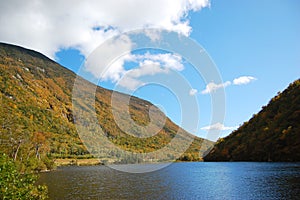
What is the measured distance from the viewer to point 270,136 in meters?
108

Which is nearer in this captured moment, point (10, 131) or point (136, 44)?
point (136, 44)

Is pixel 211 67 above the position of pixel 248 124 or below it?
below

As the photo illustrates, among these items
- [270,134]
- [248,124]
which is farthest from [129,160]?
[270,134]

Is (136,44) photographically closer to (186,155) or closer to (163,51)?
(163,51)

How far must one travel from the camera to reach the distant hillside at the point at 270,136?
96688mm

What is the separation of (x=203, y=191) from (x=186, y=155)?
129445 millimetres

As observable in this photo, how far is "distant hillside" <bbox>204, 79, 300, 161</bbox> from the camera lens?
96688mm

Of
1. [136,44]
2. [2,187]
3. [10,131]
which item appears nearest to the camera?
[2,187]

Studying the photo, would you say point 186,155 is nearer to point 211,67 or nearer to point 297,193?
point 297,193

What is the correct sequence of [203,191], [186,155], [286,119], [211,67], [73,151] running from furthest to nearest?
[186,155], [73,151], [286,119], [203,191], [211,67]

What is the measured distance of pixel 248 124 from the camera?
144375 mm

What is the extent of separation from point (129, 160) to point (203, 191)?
396 ft

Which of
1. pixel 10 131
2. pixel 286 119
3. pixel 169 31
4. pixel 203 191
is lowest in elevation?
pixel 203 191

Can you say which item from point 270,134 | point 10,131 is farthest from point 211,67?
point 270,134
